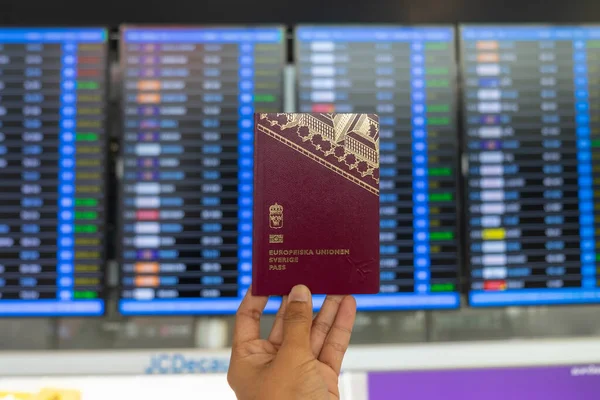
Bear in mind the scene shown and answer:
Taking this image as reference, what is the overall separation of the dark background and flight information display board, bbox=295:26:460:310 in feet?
0.35

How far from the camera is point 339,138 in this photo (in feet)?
2.65

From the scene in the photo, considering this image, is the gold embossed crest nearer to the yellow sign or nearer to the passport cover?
the passport cover

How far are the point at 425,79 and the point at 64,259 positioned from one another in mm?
1223

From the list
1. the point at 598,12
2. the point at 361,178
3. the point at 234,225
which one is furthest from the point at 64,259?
the point at 598,12

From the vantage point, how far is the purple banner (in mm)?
1296

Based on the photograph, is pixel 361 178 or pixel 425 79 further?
pixel 425 79

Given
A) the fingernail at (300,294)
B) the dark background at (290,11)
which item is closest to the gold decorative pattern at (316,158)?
the fingernail at (300,294)

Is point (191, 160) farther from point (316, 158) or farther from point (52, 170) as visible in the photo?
point (316, 158)

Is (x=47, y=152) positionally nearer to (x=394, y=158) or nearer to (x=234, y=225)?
(x=234, y=225)

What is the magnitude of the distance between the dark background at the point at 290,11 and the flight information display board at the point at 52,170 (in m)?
0.10

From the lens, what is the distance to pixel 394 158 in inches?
53.4

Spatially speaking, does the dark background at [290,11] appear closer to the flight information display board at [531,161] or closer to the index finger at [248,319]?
the flight information display board at [531,161]

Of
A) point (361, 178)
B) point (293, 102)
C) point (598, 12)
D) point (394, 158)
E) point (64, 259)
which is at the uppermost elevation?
point (598, 12)

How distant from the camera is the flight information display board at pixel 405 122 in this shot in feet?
4.37
